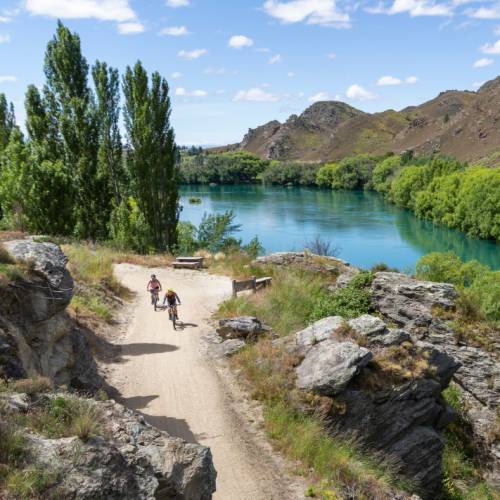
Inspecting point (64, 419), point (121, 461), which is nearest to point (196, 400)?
point (64, 419)

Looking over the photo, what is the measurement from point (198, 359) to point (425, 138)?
171m

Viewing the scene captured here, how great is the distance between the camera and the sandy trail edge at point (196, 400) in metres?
8.47

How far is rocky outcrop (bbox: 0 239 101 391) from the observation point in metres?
8.45

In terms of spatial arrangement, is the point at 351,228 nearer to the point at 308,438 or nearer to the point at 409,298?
the point at 409,298

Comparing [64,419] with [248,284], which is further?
[248,284]

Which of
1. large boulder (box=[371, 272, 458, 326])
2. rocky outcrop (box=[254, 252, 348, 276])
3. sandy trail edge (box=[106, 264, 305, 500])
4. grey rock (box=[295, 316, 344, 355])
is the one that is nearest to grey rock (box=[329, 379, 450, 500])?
grey rock (box=[295, 316, 344, 355])

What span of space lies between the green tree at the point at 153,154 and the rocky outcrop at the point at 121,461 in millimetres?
23792

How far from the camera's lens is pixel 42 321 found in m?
9.43

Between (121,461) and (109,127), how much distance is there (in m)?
28.7

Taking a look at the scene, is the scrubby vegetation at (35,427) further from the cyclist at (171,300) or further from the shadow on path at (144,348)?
the cyclist at (171,300)

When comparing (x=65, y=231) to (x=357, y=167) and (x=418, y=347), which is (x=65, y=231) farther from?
(x=357, y=167)

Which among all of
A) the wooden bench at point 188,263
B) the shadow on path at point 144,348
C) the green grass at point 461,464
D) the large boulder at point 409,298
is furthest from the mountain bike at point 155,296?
the green grass at point 461,464

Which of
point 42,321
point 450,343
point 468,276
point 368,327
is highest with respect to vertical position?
point 42,321

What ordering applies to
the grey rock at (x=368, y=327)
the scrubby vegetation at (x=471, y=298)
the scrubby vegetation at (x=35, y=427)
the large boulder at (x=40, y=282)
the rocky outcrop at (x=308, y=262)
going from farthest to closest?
the rocky outcrop at (x=308, y=262)
the scrubby vegetation at (x=471, y=298)
the grey rock at (x=368, y=327)
the large boulder at (x=40, y=282)
the scrubby vegetation at (x=35, y=427)
